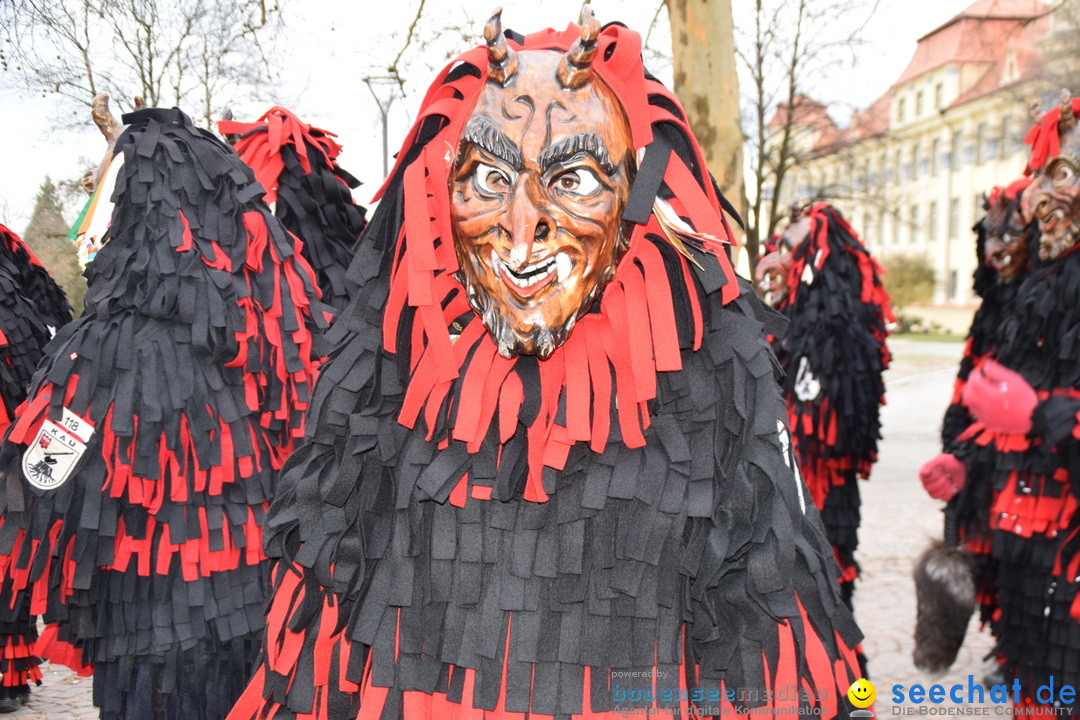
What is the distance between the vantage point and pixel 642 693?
4.72 feet

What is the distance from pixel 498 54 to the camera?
142 centimetres

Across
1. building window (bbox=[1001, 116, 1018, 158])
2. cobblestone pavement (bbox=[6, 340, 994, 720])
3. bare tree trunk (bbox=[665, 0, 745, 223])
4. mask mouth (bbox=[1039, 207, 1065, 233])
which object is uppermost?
building window (bbox=[1001, 116, 1018, 158])

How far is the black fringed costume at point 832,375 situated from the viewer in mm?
4562

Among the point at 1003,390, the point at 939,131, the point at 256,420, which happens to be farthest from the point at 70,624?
the point at 939,131

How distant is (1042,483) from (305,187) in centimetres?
331

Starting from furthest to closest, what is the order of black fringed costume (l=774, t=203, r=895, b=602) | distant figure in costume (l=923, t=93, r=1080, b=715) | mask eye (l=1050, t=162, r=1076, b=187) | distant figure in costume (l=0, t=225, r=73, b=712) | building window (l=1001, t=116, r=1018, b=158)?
building window (l=1001, t=116, r=1018, b=158) < black fringed costume (l=774, t=203, r=895, b=602) < distant figure in costume (l=0, t=225, r=73, b=712) < mask eye (l=1050, t=162, r=1076, b=187) < distant figure in costume (l=923, t=93, r=1080, b=715)

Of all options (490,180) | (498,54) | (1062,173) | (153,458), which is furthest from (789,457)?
(1062,173)

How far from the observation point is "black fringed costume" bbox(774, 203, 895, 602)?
180 inches

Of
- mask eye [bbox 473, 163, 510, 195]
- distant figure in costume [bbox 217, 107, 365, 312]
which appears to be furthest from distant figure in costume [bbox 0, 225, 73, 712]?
mask eye [bbox 473, 163, 510, 195]

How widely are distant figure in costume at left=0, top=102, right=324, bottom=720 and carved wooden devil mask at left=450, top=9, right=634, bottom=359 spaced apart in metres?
1.52

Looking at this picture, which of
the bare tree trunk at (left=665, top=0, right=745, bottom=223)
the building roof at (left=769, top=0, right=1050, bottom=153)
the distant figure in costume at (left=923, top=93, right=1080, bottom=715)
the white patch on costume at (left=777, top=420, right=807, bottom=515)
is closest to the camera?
the white patch on costume at (left=777, top=420, right=807, bottom=515)

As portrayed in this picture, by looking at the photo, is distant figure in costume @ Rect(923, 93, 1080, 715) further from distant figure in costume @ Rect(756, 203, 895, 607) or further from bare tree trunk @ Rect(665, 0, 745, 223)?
bare tree trunk @ Rect(665, 0, 745, 223)

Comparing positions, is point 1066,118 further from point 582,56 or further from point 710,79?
point 582,56

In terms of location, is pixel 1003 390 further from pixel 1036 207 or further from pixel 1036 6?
pixel 1036 6
